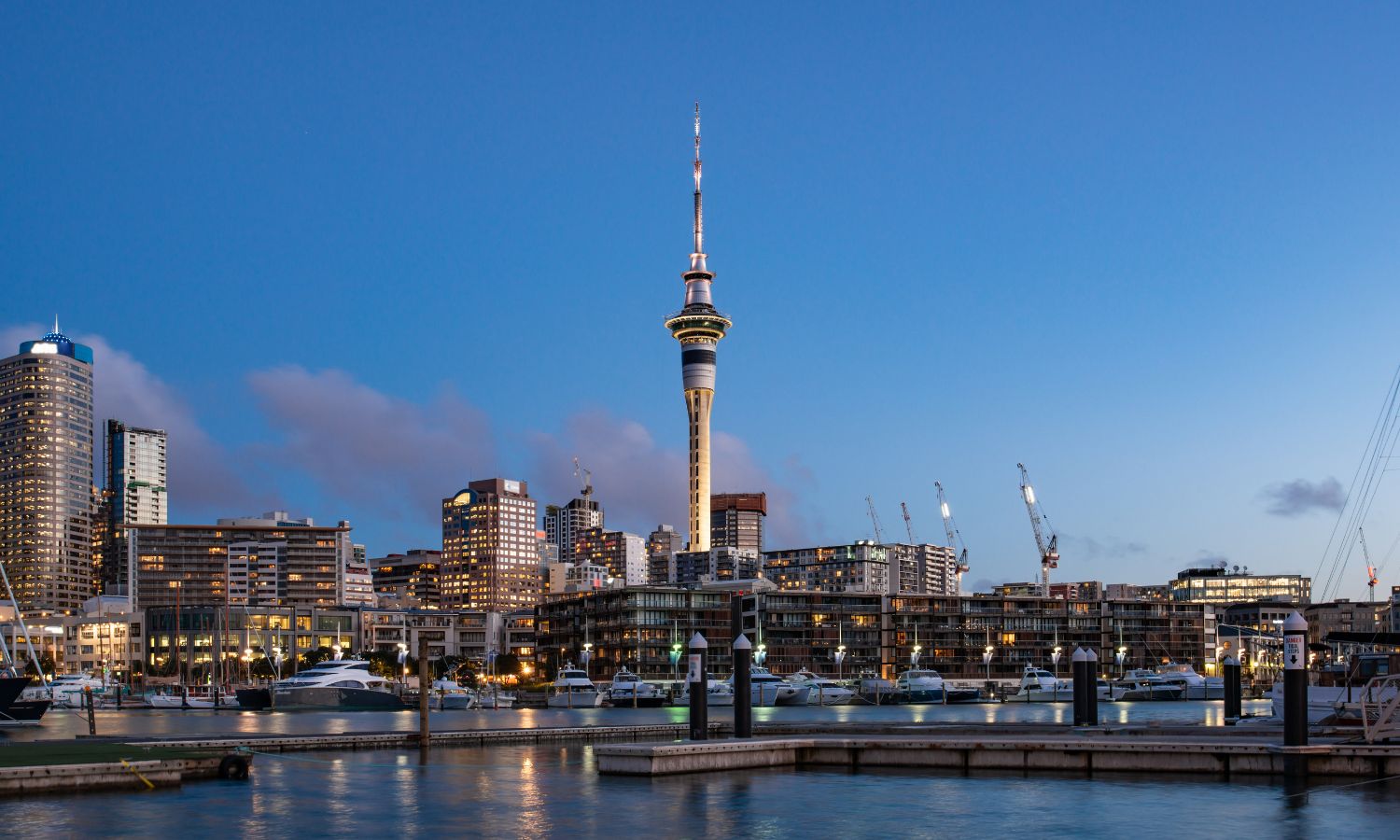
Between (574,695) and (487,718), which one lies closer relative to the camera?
(487,718)

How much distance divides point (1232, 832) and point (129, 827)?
88.1 ft

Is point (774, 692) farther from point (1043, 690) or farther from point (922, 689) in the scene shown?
point (1043, 690)

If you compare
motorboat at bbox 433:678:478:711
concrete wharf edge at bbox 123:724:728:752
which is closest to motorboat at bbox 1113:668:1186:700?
motorboat at bbox 433:678:478:711

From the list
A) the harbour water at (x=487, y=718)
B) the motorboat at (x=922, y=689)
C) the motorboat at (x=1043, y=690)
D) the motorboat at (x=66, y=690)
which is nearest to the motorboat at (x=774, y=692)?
the harbour water at (x=487, y=718)

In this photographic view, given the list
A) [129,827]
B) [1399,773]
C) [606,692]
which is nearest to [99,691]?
[606,692]

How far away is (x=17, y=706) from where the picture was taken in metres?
92.3

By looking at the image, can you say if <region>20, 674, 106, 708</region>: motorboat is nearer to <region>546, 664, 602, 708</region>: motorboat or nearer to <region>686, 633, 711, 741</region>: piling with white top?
<region>546, 664, 602, 708</region>: motorboat

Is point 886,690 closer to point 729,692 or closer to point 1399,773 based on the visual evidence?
point 729,692

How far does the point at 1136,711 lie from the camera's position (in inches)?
4469

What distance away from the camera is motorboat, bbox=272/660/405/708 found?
118 m

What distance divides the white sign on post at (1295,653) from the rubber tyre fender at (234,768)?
106 ft

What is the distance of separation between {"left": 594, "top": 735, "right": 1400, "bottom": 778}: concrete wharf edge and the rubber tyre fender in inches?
453

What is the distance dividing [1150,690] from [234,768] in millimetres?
121680

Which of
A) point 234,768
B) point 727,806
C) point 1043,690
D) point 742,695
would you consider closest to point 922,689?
point 1043,690
